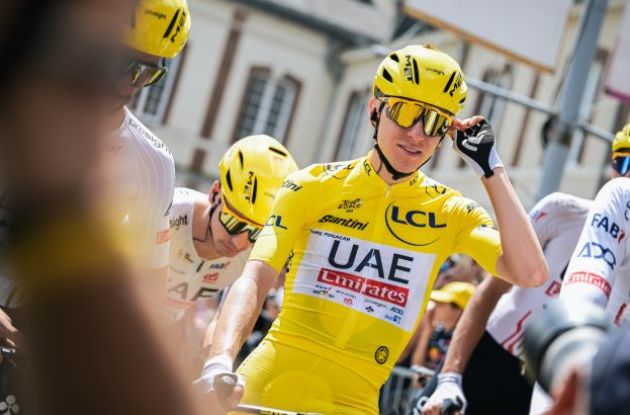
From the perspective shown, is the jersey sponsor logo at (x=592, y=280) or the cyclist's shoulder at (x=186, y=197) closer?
the jersey sponsor logo at (x=592, y=280)

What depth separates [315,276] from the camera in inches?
182

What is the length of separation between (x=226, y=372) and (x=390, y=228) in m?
1.42

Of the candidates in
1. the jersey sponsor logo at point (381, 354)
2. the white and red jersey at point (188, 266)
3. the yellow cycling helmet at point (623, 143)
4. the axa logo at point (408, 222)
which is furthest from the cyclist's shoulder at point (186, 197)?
the yellow cycling helmet at point (623, 143)

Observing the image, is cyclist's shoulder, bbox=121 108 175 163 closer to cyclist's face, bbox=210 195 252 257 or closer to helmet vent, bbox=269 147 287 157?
cyclist's face, bbox=210 195 252 257

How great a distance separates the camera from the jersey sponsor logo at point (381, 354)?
455cm

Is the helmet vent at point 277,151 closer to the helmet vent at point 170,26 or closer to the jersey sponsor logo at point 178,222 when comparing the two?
the jersey sponsor logo at point 178,222

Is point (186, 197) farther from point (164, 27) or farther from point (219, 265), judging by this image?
point (164, 27)

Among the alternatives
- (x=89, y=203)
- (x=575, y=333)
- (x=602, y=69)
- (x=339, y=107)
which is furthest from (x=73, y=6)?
(x=339, y=107)

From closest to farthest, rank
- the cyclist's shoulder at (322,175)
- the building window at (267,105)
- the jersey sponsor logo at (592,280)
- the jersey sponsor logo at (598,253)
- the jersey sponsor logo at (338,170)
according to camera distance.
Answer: the jersey sponsor logo at (592,280) → the jersey sponsor logo at (598,253) → the cyclist's shoulder at (322,175) → the jersey sponsor logo at (338,170) → the building window at (267,105)

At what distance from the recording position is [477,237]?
15.5 feet

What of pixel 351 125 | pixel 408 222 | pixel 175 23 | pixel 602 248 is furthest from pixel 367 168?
pixel 351 125

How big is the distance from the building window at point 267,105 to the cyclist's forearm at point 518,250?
3537 centimetres

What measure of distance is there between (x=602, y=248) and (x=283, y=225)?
1.26 metres

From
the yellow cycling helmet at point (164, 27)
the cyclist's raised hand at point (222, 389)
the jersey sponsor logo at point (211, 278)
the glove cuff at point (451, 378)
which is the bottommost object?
the cyclist's raised hand at point (222, 389)
